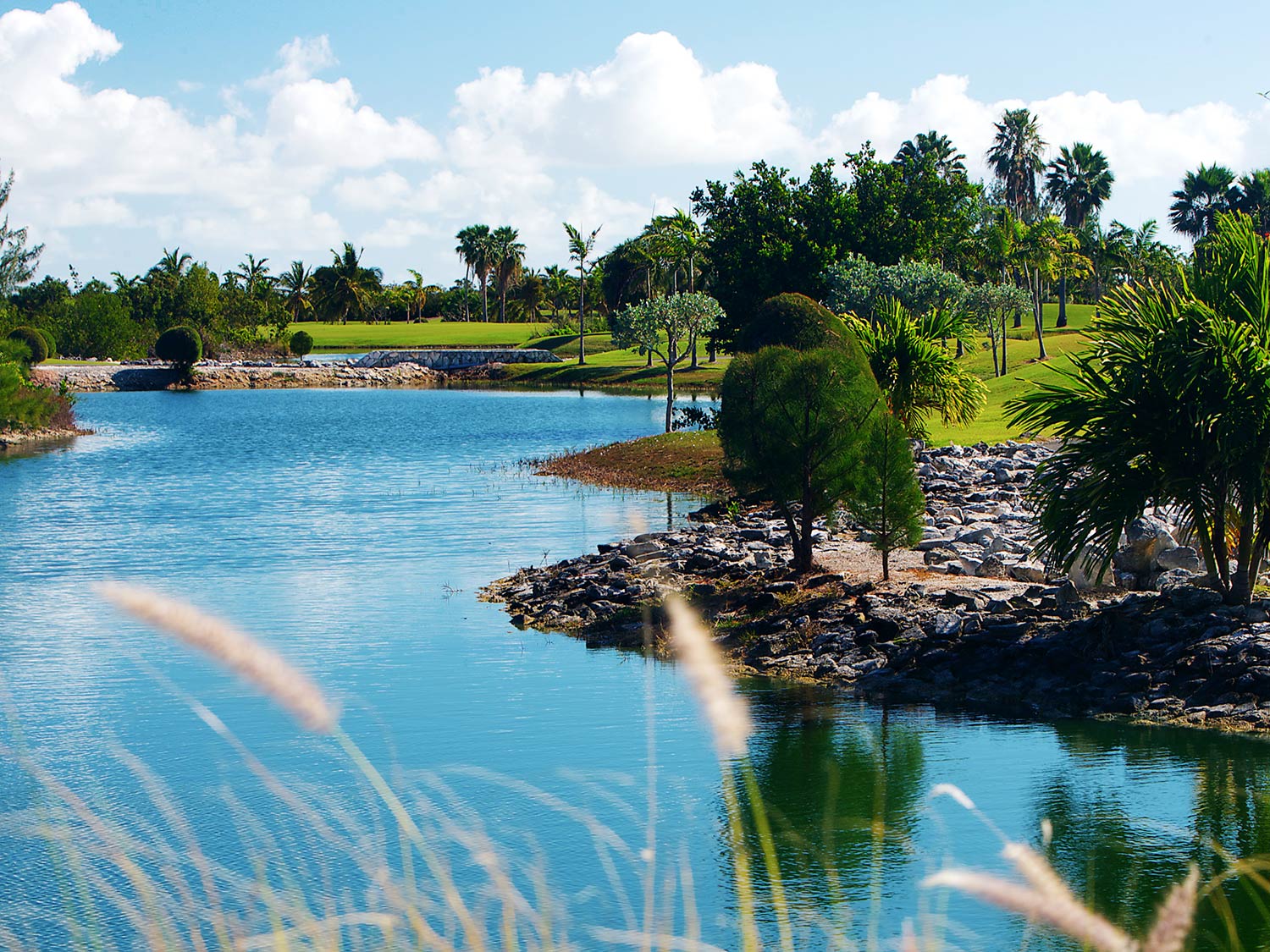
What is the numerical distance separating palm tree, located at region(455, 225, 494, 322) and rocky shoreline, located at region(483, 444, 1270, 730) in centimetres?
13412

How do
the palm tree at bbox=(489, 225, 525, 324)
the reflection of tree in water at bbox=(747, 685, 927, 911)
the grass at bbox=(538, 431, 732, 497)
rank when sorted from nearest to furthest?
the reflection of tree in water at bbox=(747, 685, 927, 911) → the grass at bbox=(538, 431, 732, 497) → the palm tree at bbox=(489, 225, 525, 324)

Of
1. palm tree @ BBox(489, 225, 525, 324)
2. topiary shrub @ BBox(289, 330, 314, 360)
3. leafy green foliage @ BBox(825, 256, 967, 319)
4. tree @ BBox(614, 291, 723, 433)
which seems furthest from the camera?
palm tree @ BBox(489, 225, 525, 324)

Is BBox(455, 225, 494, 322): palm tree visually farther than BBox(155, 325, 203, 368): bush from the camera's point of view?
Yes

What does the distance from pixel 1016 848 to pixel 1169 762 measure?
11866 millimetres

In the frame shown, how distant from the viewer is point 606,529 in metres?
30.1

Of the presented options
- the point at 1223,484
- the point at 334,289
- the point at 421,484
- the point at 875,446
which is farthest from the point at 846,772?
the point at 334,289

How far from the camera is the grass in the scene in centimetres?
3709

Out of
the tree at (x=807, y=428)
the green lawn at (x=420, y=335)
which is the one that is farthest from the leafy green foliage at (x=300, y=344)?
the tree at (x=807, y=428)

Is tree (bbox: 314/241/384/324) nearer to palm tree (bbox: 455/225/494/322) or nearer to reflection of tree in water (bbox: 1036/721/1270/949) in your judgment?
palm tree (bbox: 455/225/494/322)

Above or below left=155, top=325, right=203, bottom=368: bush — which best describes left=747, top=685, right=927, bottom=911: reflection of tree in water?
below

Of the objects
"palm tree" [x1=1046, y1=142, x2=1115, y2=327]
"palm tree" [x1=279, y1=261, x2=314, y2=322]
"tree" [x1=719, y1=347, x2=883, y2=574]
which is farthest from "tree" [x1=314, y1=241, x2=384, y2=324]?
"tree" [x1=719, y1=347, x2=883, y2=574]

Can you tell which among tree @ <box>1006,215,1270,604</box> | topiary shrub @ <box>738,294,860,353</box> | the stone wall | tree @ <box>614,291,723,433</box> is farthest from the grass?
the stone wall

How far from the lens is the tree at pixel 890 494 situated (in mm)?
20578

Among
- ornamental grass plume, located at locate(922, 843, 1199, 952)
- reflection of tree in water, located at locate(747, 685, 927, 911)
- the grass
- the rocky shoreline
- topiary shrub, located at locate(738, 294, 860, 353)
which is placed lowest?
reflection of tree in water, located at locate(747, 685, 927, 911)
